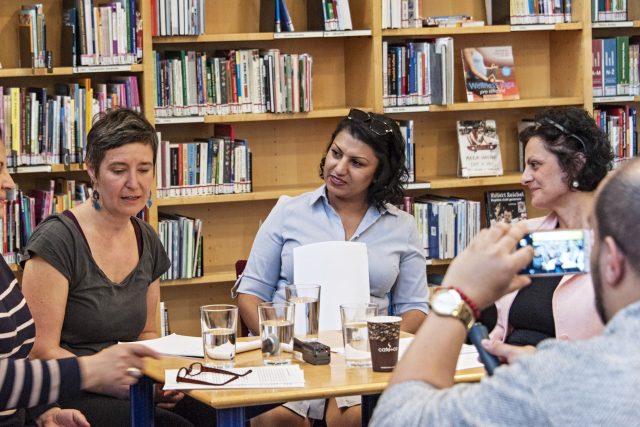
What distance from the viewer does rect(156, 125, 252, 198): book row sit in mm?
4539

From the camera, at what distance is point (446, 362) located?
4.37 feet

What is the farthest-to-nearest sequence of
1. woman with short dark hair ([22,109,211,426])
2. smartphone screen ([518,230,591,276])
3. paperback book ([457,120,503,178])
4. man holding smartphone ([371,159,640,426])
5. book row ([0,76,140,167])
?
1. paperback book ([457,120,503,178])
2. book row ([0,76,140,167])
3. woman with short dark hair ([22,109,211,426])
4. smartphone screen ([518,230,591,276])
5. man holding smartphone ([371,159,640,426])

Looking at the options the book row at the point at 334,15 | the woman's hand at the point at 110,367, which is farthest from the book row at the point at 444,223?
the woman's hand at the point at 110,367

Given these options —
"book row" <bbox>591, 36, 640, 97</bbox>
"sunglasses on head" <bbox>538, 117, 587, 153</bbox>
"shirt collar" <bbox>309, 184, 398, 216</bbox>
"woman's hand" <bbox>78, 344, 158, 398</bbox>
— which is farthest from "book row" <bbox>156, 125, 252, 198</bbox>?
"woman's hand" <bbox>78, 344, 158, 398</bbox>

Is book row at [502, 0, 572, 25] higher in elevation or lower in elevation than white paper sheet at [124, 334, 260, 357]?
higher

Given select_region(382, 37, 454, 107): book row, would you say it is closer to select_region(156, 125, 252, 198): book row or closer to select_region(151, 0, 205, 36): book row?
select_region(156, 125, 252, 198): book row

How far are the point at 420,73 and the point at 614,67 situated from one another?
1.06 m

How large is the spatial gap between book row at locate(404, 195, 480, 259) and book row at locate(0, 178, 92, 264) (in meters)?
1.59

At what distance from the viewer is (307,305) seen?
2.64 meters

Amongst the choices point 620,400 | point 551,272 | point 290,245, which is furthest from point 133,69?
point 620,400

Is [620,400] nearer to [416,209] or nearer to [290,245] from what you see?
[290,245]

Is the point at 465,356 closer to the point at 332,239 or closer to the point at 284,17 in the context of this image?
the point at 332,239

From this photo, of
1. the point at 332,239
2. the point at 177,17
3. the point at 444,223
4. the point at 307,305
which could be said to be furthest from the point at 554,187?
the point at 177,17

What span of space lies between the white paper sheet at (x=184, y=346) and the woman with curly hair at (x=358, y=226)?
0.60 m
